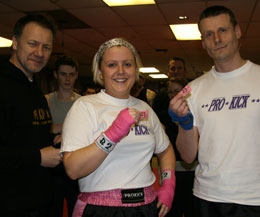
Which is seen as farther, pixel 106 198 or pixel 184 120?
pixel 184 120

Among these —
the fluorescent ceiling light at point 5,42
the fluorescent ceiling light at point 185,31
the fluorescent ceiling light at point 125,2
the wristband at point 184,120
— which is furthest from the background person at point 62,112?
the fluorescent ceiling light at point 5,42

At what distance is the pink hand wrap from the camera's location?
1.71 metres

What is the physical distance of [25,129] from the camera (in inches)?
66.0

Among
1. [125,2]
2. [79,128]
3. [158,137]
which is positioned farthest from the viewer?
[125,2]

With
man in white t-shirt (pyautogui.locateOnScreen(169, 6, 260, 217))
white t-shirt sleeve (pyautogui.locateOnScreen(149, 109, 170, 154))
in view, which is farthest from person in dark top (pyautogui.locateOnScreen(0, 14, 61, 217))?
man in white t-shirt (pyautogui.locateOnScreen(169, 6, 260, 217))

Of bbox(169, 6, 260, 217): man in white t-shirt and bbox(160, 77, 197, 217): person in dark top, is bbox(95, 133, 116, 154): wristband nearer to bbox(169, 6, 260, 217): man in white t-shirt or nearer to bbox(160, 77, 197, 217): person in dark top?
bbox(169, 6, 260, 217): man in white t-shirt

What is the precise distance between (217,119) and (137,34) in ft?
18.3

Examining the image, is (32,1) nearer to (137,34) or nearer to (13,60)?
(137,34)

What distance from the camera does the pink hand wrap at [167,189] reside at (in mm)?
1712

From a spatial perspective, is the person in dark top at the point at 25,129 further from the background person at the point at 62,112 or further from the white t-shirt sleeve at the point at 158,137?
the background person at the point at 62,112

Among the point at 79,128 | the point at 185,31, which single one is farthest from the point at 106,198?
the point at 185,31

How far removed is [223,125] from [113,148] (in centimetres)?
72

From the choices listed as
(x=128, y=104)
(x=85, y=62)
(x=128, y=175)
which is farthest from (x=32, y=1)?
(x=85, y=62)

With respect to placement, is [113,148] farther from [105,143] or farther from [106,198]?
[106,198]
